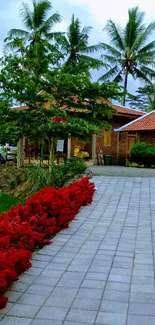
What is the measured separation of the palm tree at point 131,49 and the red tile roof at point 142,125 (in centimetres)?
495

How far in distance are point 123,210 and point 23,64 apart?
18.0 ft

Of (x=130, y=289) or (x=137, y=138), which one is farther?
(x=137, y=138)

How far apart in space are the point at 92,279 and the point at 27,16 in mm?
23173

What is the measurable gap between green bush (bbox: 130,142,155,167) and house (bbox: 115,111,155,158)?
1.48 metres

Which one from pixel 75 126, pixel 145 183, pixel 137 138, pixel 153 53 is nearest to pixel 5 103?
pixel 75 126

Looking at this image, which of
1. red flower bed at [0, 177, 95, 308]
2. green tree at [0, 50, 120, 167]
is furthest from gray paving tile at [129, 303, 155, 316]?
green tree at [0, 50, 120, 167]

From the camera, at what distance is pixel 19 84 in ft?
31.7

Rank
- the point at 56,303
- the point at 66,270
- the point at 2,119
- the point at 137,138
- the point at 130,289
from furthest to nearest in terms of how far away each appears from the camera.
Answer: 1. the point at 137,138
2. the point at 2,119
3. the point at 66,270
4. the point at 130,289
5. the point at 56,303

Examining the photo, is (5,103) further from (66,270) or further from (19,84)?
(66,270)

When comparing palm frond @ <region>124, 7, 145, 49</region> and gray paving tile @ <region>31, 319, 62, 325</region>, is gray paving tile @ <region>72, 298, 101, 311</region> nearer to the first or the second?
gray paving tile @ <region>31, 319, 62, 325</region>

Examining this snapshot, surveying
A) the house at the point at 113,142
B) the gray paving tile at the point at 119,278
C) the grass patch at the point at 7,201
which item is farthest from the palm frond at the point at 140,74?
the gray paving tile at the point at 119,278

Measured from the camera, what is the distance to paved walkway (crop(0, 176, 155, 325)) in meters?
2.79

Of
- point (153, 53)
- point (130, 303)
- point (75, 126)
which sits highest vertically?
point (153, 53)

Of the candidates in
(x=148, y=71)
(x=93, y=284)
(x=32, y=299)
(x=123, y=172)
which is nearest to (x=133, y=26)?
(x=148, y=71)
